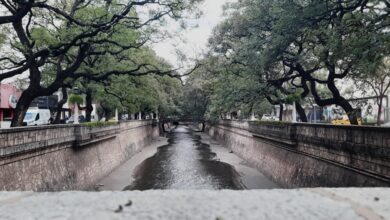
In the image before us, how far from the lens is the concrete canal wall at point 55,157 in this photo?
1080 cm

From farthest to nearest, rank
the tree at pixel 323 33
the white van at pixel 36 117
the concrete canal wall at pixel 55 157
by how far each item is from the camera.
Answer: the white van at pixel 36 117 → the tree at pixel 323 33 → the concrete canal wall at pixel 55 157

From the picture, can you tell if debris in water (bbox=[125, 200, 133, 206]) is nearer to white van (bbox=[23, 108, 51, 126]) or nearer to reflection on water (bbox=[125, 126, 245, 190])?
reflection on water (bbox=[125, 126, 245, 190])

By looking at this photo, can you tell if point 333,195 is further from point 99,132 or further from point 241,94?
point 241,94

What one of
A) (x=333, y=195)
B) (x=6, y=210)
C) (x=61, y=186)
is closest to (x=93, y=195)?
(x=6, y=210)

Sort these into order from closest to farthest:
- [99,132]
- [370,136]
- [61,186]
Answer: [370,136] → [61,186] → [99,132]

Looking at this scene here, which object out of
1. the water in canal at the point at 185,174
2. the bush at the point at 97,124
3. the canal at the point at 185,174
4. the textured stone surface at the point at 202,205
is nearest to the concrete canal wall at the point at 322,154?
the canal at the point at 185,174

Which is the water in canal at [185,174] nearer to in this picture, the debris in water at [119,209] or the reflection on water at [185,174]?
the reflection on water at [185,174]

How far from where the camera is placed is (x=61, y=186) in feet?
48.4

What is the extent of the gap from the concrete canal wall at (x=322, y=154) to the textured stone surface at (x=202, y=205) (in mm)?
6200

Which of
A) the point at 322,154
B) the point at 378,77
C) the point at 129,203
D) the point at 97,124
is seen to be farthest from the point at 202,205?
the point at 97,124

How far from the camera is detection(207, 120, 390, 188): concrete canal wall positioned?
10091 millimetres

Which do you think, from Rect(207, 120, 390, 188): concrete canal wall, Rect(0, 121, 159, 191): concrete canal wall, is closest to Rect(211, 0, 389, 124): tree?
Rect(207, 120, 390, 188): concrete canal wall

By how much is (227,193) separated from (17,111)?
15.1 m

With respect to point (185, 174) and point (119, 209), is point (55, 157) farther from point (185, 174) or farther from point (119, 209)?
point (119, 209)
